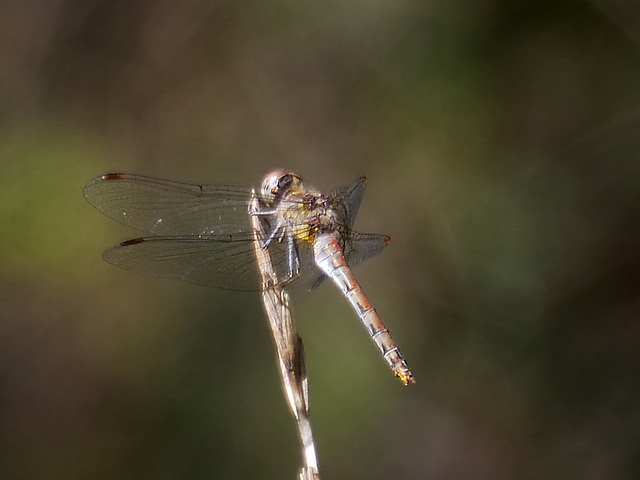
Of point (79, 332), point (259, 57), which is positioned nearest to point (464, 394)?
point (79, 332)

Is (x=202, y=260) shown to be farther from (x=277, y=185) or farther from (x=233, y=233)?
(x=277, y=185)

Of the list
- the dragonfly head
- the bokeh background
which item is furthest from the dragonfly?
the bokeh background

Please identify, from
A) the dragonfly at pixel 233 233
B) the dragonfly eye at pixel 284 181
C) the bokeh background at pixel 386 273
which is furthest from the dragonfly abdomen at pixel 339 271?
the bokeh background at pixel 386 273

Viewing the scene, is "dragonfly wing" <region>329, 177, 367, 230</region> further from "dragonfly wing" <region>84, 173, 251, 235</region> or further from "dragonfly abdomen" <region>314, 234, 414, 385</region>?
"dragonfly wing" <region>84, 173, 251, 235</region>

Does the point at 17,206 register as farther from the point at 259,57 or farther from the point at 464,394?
the point at 464,394

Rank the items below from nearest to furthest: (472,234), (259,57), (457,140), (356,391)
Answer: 1. (356,391)
2. (472,234)
3. (457,140)
4. (259,57)

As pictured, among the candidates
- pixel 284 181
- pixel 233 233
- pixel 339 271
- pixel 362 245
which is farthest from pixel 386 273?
pixel 233 233
